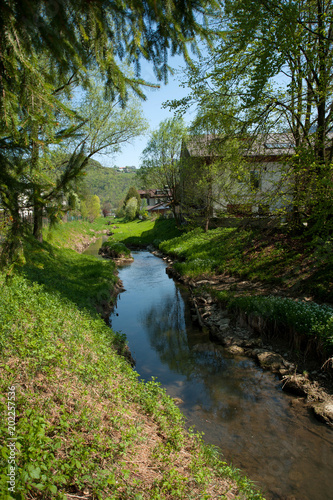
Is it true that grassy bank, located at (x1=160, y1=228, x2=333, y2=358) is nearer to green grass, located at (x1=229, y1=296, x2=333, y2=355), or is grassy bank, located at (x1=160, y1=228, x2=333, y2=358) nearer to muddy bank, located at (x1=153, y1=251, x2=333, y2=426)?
green grass, located at (x1=229, y1=296, x2=333, y2=355)

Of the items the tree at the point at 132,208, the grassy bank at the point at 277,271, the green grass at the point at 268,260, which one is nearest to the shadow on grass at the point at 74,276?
the grassy bank at the point at 277,271

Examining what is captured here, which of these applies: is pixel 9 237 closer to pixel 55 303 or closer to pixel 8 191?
pixel 8 191

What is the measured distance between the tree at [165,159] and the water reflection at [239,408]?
21.1m

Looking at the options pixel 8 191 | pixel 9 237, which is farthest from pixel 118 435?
pixel 8 191

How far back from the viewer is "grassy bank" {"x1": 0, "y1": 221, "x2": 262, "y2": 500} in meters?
3.54

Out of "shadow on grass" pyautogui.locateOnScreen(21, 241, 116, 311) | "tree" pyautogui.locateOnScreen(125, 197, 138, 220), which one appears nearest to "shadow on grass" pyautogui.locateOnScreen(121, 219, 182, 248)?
"shadow on grass" pyautogui.locateOnScreen(21, 241, 116, 311)

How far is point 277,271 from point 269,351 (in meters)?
5.28

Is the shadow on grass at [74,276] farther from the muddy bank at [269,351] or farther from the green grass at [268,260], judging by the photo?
the green grass at [268,260]

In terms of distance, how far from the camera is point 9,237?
3.77 m

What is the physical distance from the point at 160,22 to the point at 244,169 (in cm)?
899

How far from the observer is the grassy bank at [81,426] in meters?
3.54

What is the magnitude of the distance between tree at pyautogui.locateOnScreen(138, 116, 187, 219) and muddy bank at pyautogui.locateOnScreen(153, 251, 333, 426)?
63.7ft

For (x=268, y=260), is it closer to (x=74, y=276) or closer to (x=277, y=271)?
(x=277, y=271)

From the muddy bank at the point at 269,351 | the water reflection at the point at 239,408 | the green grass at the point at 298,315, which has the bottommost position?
the water reflection at the point at 239,408
